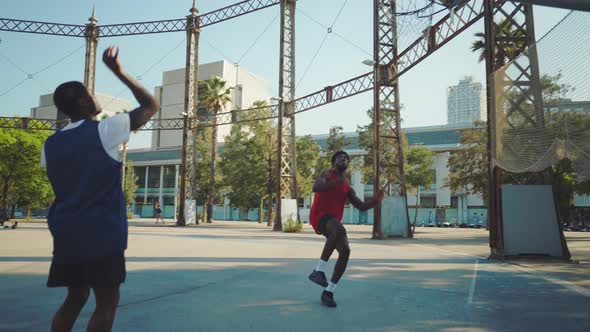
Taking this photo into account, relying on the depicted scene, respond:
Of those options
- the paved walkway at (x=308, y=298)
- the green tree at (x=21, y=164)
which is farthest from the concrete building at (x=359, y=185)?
the paved walkway at (x=308, y=298)

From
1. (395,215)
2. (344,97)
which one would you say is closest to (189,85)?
(344,97)

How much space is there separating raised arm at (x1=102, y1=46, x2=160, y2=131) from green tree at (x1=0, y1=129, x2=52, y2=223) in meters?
39.1

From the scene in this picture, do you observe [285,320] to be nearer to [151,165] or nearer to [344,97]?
[344,97]

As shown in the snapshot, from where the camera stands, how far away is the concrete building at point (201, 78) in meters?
87.2

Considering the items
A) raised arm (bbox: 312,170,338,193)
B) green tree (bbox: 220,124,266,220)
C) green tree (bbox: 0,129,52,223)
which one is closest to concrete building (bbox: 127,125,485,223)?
green tree (bbox: 220,124,266,220)

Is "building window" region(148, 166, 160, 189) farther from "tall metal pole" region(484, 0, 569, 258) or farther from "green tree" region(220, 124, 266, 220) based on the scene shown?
"tall metal pole" region(484, 0, 569, 258)

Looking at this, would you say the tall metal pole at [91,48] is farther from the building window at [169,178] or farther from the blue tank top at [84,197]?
the building window at [169,178]

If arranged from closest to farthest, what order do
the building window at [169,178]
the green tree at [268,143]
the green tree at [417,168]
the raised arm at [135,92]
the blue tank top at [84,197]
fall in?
the blue tank top at [84,197], the raised arm at [135,92], the green tree at [417,168], the green tree at [268,143], the building window at [169,178]

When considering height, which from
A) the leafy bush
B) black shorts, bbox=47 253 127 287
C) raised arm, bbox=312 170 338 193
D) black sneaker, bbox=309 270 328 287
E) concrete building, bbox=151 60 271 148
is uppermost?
concrete building, bbox=151 60 271 148

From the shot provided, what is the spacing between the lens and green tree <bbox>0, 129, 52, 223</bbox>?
36.0 metres

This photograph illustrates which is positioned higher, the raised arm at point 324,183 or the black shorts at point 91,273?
the raised arm at point 324,183

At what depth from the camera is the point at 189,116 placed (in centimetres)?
3086

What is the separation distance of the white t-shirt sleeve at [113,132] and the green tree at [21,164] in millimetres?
39146

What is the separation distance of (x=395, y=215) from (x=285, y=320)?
52.3 feet
